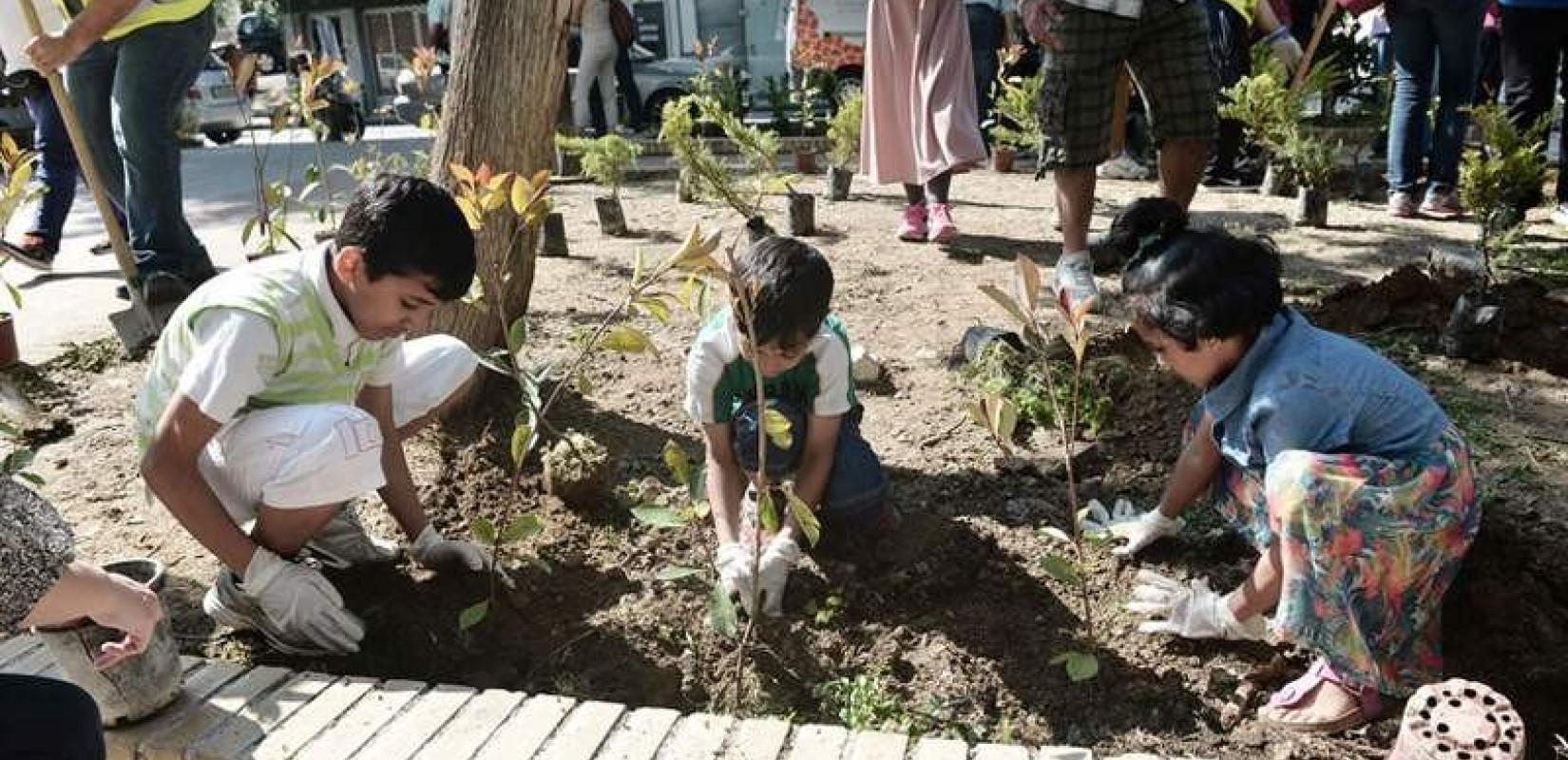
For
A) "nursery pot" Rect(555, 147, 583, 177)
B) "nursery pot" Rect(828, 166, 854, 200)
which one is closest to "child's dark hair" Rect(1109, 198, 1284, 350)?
"nursery pot" Rect(828, 166, 854, 200)

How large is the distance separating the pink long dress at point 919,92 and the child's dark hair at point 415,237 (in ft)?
10.4

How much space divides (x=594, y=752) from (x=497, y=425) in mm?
1349

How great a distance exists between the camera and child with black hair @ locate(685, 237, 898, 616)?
6.28ft

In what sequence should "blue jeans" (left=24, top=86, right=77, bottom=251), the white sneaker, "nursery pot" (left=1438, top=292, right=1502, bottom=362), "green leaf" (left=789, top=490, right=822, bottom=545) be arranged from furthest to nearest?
the white sneaker → "blue jeans" (left=24, top=86, right=77, bottom=251) → "nursery pot" (left=1438, top=292, right=1502, bottom=362) → "green leaf" (left=789, top=490, right=822, bottom=545)

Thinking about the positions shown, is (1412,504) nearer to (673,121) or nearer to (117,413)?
(117,413)

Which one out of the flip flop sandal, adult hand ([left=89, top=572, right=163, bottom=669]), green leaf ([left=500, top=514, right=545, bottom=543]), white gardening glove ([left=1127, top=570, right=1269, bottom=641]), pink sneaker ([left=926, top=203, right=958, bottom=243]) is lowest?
the flip flop sandal

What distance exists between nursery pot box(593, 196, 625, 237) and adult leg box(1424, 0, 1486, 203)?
369 cm

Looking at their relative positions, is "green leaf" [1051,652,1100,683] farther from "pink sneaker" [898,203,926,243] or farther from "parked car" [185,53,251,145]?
"parked car" [185,53,251,145]

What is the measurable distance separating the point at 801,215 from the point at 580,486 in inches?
112

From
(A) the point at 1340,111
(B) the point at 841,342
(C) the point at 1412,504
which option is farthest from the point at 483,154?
(A) the point at 1340,111

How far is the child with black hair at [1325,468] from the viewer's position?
167 cm

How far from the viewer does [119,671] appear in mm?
1574

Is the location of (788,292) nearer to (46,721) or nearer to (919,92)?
(46,721)

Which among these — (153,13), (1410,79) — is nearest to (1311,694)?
(153,13)
